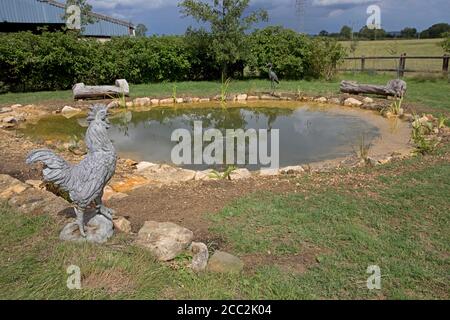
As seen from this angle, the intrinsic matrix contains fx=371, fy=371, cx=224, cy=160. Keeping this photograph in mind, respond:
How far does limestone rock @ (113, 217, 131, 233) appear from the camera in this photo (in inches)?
132

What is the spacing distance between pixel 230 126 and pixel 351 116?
2983 millimetres

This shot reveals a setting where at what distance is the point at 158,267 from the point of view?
2799 millimetres

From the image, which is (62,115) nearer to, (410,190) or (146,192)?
(146,192)

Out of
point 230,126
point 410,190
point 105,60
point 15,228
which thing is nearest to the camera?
point 15,228

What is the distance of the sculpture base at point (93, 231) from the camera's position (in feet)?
9.92

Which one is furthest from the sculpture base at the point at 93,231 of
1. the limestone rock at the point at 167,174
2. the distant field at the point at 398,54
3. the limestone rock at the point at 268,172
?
the distant field at the point at 398,54

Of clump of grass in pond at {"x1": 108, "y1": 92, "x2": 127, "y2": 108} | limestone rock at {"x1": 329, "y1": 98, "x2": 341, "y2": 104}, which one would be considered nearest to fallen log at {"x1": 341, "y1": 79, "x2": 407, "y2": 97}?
Result: limestone rock at {"x1": 329, "y1": 98, "x2": 341, "y2": 104}

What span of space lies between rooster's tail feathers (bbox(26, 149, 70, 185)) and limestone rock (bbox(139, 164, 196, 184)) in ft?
6.60

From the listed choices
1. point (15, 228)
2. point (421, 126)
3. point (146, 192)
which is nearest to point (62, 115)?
point (146, 192)

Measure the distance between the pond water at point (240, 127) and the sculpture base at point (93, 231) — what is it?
259cm

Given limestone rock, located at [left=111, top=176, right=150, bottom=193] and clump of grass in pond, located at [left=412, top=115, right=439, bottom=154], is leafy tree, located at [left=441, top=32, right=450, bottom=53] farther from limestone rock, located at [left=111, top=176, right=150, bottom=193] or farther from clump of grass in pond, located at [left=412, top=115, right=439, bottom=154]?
limestone rock, located at [left=111, top=176, right=150, bottom=193]

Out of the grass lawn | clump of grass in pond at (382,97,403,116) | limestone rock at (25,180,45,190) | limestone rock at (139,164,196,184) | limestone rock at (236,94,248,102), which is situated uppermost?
the grass lawn

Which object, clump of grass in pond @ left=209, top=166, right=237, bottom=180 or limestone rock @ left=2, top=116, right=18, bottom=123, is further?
limestone rock @ left=2, top=116, right=18, bottom=123

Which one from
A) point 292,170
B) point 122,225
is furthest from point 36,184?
point 292,170
